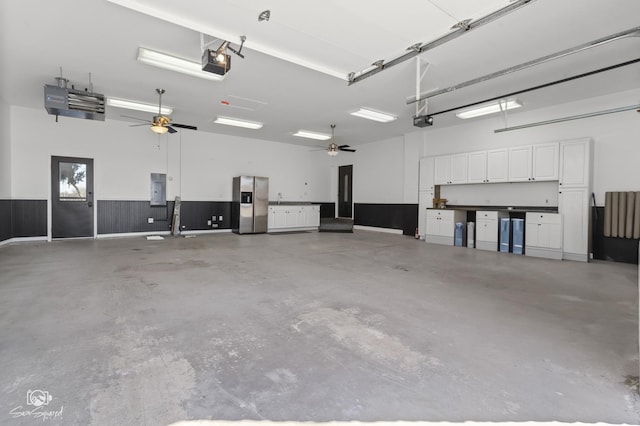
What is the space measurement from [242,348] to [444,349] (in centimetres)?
154

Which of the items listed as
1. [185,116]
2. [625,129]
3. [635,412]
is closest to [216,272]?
[635,412]

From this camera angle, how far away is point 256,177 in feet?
33.0

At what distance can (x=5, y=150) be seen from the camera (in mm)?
A: 6926

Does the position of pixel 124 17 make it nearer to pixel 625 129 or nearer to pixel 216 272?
pixel 216 272

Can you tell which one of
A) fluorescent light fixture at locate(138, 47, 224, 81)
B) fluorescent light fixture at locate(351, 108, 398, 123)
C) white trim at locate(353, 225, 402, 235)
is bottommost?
white trim at locate(353, 225, 402, 235)

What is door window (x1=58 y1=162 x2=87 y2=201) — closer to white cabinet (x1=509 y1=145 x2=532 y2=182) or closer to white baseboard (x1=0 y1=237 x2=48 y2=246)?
white baseboard (x1=0 y1=237 x2=48 y2=246)

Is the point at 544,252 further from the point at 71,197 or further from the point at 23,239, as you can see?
the point at 23,239

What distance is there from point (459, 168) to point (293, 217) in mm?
5713

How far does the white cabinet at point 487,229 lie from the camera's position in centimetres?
709

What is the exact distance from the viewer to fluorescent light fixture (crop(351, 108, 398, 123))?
712 cm

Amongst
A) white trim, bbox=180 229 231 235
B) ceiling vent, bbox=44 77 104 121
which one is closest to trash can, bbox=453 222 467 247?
white trim, bbox=180 229 231 235

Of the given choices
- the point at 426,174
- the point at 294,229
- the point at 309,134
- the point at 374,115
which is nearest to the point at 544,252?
the point at 426,174

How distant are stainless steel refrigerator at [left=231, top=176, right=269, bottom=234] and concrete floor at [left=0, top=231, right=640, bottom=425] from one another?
5.17 meters

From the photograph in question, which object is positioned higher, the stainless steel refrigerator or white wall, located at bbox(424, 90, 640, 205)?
white wall, located at bbox(424, 90, 640, 205)
